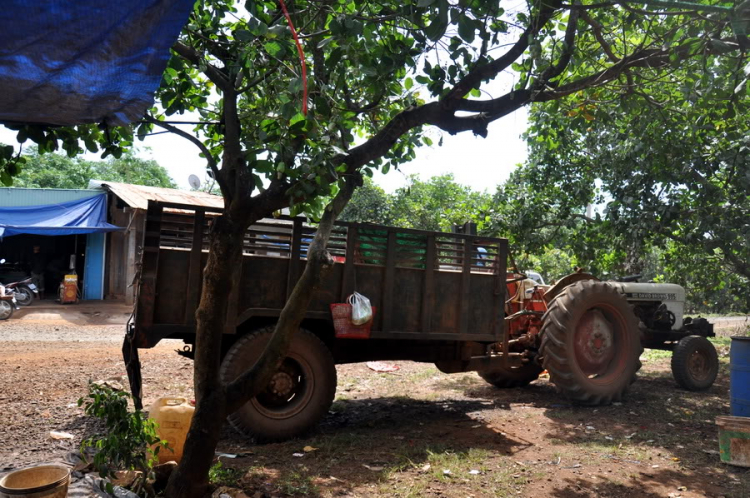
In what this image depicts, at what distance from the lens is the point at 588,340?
25.6 ft

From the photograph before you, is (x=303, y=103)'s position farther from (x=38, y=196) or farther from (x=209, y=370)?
(x=38, y=196)

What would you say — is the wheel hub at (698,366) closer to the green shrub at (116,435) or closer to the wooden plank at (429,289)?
the wooden plank at (429,289)

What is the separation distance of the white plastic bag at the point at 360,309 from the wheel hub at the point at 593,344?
3388mm

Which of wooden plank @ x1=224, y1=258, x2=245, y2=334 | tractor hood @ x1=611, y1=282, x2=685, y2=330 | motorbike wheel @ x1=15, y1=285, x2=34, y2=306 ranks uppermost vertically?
tractor hood @ x1=611, y1=282, x2=685, y2=330

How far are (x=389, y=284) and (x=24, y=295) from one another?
553 inches

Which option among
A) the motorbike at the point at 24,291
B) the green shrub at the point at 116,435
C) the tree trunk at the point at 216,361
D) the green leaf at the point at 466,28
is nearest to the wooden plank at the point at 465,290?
the tree trunk at the point at 216,361

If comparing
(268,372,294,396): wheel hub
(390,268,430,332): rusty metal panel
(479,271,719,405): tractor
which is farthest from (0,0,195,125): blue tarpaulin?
(479,271,719,405): tractor

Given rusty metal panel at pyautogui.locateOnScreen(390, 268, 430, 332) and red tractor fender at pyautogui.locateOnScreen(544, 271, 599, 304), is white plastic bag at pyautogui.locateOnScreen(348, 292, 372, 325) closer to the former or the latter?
rusty metal panel at pyautogui.locateOnScreen(390, 268, 430, 332)

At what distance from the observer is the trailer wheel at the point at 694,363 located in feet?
28.6

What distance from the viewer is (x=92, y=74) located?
2705 mm

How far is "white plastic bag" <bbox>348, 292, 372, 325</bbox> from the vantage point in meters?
5.69

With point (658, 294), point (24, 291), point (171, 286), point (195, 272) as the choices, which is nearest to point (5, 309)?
point (24, 291)

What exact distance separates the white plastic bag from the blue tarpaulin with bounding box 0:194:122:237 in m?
13.5

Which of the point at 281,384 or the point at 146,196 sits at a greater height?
the point at 146,196
